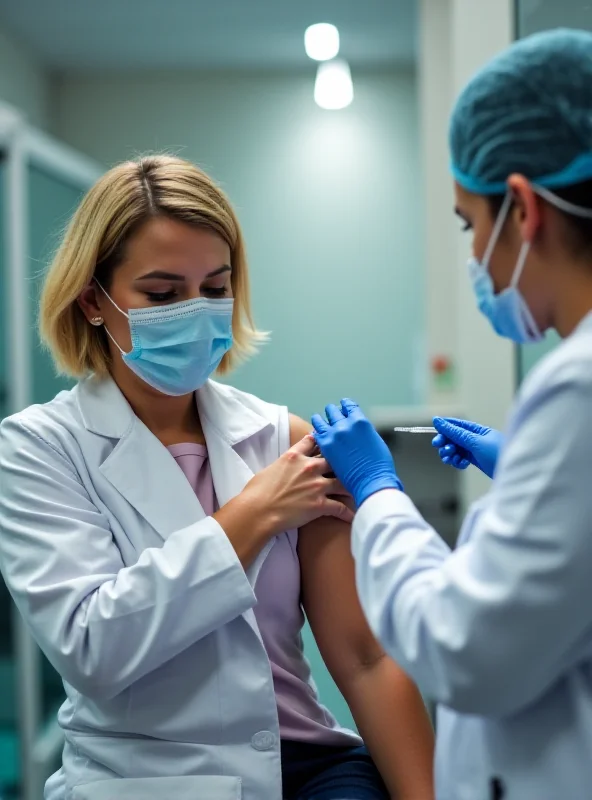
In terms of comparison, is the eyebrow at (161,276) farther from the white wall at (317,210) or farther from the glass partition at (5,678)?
the white wall at (317,210)

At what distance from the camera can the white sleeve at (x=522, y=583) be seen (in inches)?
27.7

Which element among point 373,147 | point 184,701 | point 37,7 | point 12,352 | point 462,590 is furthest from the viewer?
point 373,147

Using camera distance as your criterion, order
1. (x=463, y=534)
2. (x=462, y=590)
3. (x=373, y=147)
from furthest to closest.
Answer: (x=373, y=147), (x=463, y=534), (x=462, y=590)

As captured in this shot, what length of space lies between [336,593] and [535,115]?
2.66 ft

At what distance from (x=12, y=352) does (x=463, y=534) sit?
1885 mm

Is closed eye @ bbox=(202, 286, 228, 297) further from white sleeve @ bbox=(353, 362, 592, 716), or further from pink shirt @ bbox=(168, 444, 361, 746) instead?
white sleeve @ bbox=(353, 362, 592, 716)

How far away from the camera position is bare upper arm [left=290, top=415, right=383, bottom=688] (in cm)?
132

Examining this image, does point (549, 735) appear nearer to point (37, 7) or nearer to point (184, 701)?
point (184, 701)

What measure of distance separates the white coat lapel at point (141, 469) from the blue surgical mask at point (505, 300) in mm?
566

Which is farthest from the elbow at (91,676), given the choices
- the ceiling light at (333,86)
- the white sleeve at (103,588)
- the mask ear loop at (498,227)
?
the ceiling light at (333,86)

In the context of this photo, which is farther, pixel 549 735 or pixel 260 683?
pixel 260 683

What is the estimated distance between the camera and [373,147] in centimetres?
378

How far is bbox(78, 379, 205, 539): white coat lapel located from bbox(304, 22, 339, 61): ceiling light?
241 cm

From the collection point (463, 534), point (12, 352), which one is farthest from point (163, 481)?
point (12, 352)
